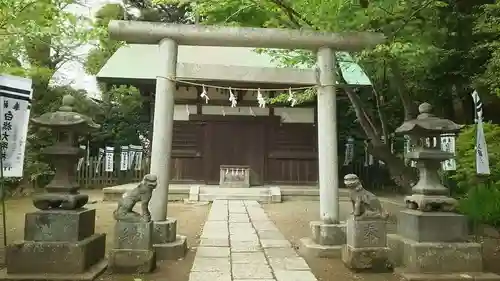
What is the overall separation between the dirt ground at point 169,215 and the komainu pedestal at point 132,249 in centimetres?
12

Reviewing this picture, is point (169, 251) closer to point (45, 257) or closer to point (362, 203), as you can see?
point (45, 257)

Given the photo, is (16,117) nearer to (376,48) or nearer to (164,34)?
(164,34)

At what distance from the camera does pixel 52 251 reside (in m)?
4.71

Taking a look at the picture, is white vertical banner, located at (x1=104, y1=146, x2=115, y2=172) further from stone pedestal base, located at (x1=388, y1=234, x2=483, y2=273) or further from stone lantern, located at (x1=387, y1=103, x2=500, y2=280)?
stone pedestal base, located at (x1=388, y1=234, x2=483, y2=273)

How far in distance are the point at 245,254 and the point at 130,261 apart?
67.3 inches

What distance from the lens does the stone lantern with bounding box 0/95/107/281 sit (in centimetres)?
468

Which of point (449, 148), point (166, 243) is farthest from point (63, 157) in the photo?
point (449, 148)

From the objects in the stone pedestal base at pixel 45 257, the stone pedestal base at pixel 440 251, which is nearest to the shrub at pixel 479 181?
the stone pedestal base at pixel 440 251

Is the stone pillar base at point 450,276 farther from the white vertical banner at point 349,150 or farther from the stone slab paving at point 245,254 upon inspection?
the white vertical banner at point 349,150

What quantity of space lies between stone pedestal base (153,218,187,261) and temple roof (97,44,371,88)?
7.33 ft

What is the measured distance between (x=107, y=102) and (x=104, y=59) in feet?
7.41

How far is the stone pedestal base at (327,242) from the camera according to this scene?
19.3 ft

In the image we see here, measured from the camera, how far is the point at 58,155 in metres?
5.08

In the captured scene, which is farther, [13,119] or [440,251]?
[13,119]
